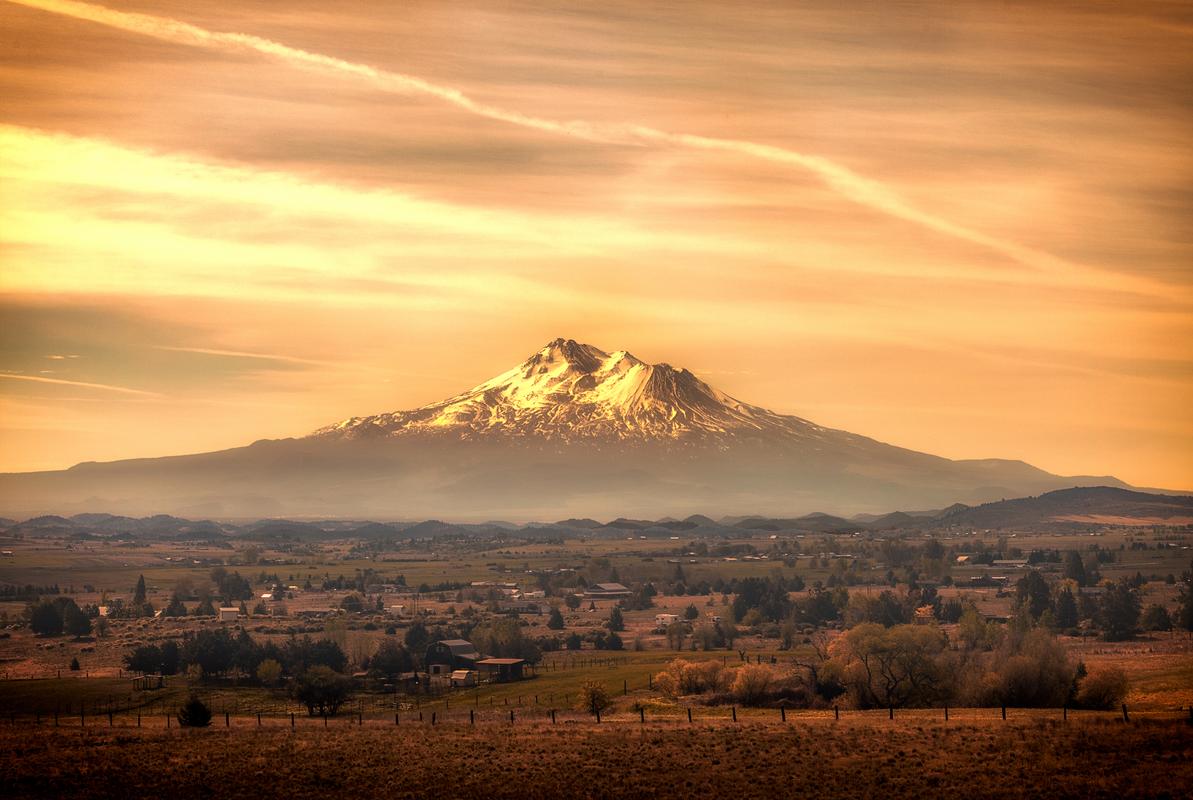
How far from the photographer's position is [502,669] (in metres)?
103

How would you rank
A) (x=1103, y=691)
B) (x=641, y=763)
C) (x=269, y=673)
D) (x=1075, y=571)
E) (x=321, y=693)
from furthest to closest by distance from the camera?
(x=1075, y=571) < (x=269, y=673) < (x=321, y=693) < (x=1103, y=691) < (x=641, y=763)

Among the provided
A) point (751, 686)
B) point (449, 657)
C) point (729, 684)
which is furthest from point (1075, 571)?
point (751, 686)

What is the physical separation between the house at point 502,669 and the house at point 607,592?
3017 inches

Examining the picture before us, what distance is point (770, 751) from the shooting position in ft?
192

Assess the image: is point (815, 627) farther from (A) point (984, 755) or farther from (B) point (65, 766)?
(B) point (65, 766)

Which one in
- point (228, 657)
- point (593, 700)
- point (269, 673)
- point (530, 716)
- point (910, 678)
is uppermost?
point (910, 678)

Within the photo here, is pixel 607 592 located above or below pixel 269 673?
above

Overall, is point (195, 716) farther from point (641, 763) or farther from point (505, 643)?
point (505, 643)

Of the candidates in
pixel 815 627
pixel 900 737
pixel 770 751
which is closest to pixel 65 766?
pixel 770 751

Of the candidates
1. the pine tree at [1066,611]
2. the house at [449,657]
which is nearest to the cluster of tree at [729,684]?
the house at [449,657]

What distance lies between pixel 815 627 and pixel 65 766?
9597cm

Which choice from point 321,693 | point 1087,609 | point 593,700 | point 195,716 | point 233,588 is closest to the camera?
point 195,716

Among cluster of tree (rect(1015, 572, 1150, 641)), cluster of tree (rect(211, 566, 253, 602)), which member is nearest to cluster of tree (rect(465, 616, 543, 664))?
cluster of tree (rect(1015, 572, 1150, 641))

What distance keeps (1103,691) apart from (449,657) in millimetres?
53874
